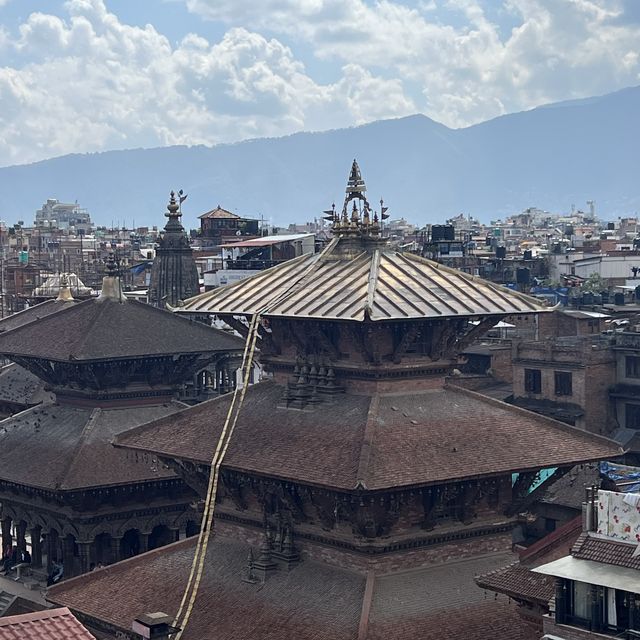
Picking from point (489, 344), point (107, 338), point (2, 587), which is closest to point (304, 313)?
point (107, 338)

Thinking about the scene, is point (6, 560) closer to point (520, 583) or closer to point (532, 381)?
point (520, 583)

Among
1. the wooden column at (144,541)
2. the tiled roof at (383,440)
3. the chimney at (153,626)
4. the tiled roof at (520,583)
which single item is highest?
the tiled roof at (383,440)

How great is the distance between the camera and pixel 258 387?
3173 centimetres

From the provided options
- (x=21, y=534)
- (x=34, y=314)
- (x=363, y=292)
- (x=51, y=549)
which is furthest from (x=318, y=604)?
(x=34, y=314)

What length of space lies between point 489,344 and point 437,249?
1124 inches

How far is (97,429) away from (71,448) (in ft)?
3.37

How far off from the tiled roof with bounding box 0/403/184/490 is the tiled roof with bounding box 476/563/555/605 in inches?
560

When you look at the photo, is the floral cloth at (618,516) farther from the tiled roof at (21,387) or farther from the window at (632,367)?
the window at (632,367)

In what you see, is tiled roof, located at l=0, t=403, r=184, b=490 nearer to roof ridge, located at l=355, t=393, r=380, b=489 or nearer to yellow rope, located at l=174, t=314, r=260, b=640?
yellow rope, located at l=174, t=314, r=260, b=640

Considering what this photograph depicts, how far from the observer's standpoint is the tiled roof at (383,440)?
88.5 ft

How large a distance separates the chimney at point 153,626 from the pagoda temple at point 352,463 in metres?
0.74

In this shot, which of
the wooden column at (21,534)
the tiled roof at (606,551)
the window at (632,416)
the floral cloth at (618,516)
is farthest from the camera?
the window at (632,416)

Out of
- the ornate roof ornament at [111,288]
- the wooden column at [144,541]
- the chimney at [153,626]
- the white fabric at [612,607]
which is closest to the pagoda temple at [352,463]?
the chimney at [153,626]

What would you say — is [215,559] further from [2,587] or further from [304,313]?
[2,587]
